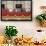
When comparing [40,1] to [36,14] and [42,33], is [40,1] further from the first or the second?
[42,33]

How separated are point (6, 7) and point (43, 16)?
2.15 ft

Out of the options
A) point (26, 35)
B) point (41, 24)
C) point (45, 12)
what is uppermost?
point (45, 12)

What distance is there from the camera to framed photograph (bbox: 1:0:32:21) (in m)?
2.93

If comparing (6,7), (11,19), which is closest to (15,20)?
(11,19)

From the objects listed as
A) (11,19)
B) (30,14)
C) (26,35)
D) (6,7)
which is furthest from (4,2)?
(26,35)

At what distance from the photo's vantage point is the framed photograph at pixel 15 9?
9.62ft

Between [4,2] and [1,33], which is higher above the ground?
[4,2]

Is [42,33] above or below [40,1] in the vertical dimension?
below

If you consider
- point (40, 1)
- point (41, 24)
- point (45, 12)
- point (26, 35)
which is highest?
point (40, 1)

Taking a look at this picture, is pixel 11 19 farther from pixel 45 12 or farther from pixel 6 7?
pixel 45 12

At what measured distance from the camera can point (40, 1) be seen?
116 inches

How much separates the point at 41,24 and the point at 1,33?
2.33ft

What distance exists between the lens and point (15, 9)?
294 cm

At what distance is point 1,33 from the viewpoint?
116 inches
